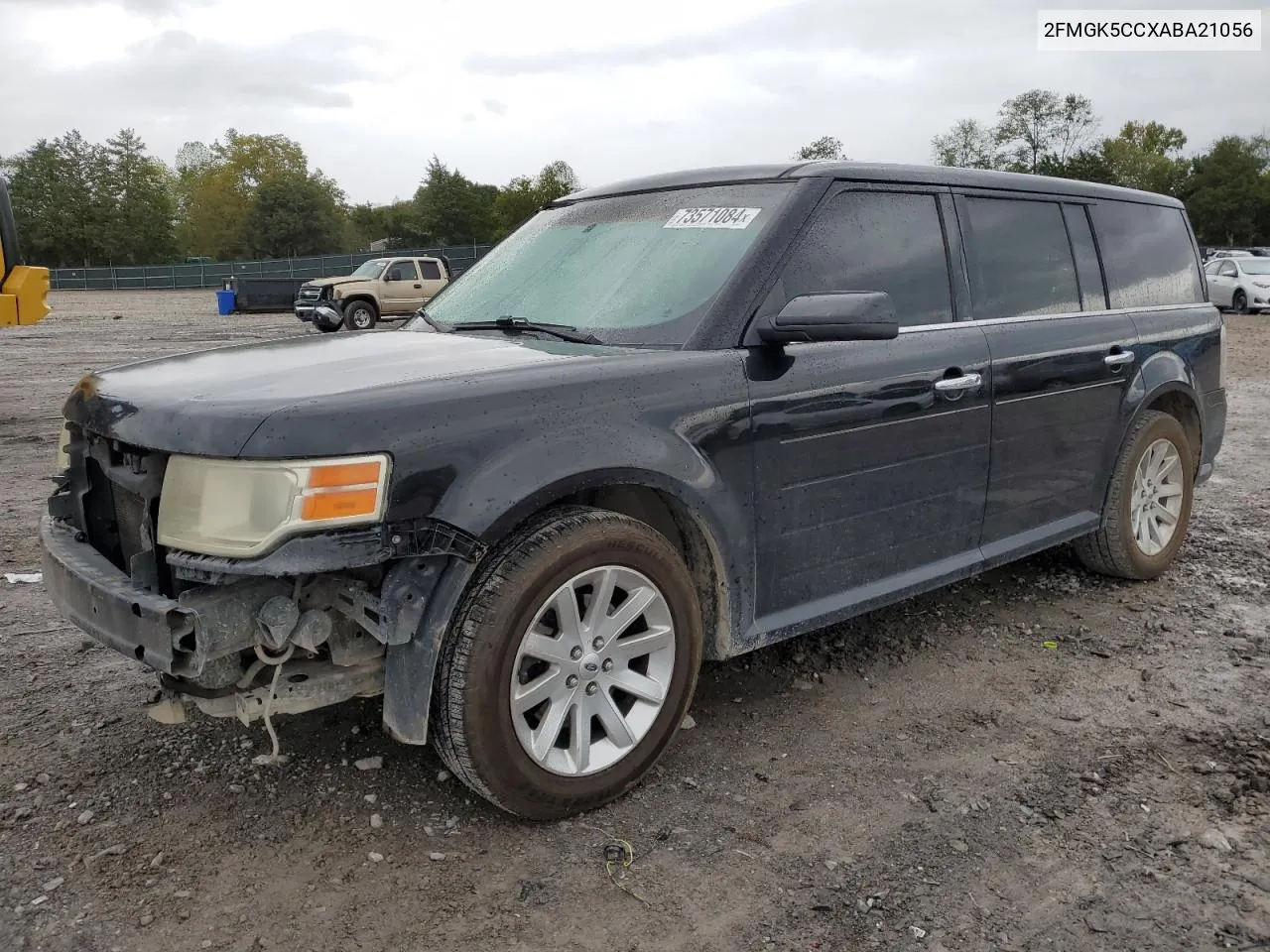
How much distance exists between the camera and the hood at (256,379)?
2.53 metres

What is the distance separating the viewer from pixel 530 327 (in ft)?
11.4

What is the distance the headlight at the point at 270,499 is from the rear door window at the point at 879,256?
1.40 m

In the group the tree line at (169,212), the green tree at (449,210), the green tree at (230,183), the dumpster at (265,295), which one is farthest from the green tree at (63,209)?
the dumpster at (265,295)

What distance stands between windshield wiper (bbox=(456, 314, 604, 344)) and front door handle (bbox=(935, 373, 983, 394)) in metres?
1.21

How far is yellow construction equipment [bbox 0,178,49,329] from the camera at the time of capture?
378 inches

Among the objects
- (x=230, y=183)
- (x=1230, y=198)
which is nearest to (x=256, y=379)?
(x=1230, y=198)

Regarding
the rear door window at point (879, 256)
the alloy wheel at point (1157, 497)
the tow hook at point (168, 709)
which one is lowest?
the tow hook at point (168, 709)

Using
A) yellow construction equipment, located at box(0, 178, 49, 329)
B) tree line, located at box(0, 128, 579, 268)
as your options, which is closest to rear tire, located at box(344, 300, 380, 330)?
yellow construction equipment, located at box(0, 178, 49, 329)

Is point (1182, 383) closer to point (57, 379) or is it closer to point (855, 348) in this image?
point (855, 348)

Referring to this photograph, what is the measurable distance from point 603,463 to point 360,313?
871 inches

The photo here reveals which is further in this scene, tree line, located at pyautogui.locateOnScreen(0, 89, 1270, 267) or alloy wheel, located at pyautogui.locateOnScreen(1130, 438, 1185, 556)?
tree line, located at pyautogui.locateOnScreen(0, 89, 1270, 267)

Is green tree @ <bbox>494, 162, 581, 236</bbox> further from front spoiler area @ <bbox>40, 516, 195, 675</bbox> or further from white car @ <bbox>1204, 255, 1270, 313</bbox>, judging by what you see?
front spoiler area @ <bbox>40, 516, 195, 675</bbox>

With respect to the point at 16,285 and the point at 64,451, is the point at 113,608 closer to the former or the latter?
the point at 64,451

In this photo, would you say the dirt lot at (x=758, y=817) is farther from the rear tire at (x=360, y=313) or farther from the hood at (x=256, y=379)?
the rear tire at (x=360, y=313)
